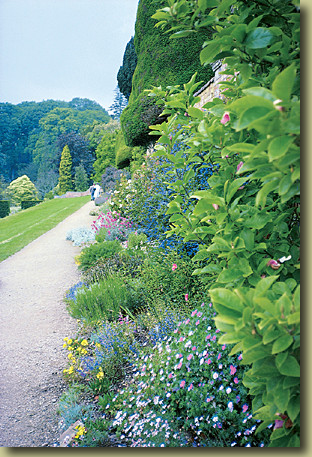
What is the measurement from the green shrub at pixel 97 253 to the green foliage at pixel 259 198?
10.8 ft

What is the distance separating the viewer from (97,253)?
4.74 metres

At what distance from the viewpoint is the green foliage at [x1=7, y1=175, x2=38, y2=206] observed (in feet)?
7.79

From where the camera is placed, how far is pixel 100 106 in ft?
8.38

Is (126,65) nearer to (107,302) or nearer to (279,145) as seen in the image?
(107,302)

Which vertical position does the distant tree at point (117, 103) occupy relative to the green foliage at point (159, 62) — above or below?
below

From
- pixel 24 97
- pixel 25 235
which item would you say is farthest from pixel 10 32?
pixel 25 235

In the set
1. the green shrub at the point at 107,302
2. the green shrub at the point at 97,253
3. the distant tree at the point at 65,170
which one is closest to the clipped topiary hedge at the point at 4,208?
the distant tree at the point at 65,170

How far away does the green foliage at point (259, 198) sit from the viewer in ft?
2.51

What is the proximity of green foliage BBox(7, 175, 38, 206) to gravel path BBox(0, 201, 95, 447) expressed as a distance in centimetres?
77

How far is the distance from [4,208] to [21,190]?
0.24 meters

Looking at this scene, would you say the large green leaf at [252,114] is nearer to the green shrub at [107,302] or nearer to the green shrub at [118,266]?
the green shrub at [107,302]

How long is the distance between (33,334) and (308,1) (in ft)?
10.6

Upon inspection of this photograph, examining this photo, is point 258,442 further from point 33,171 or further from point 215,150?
point 33,171

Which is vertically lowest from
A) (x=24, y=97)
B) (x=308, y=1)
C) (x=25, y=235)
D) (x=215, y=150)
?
(x=25, y=235)
